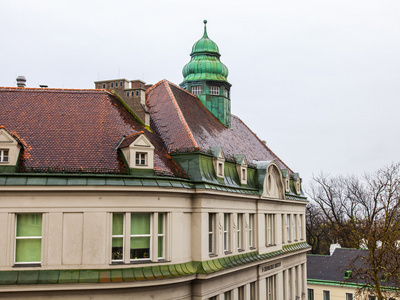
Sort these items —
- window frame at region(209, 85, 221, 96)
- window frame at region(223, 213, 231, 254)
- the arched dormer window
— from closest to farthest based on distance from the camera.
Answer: the arched dormer window < window frame at region(223, 213, 231, 254) < window frame at region(209, 85, 221, 96)

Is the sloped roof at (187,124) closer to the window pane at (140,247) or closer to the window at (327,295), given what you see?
the window pane at (140,247)

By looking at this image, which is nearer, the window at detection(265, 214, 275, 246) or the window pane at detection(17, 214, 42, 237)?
the window pane at detection(17, 214, 42, 237)

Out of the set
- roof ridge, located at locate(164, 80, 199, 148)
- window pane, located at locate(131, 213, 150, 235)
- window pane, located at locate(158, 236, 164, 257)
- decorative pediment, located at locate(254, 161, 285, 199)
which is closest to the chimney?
roof ridge, located at locate(164, 80, 199, 148)

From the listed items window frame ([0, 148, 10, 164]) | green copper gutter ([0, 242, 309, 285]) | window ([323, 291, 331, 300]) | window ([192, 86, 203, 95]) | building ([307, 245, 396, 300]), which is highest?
window ([192, 86, 203, 95])

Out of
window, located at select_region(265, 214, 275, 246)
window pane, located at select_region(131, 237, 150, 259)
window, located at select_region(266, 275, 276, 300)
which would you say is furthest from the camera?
window, located at select_region(266, 275, 276, 300)

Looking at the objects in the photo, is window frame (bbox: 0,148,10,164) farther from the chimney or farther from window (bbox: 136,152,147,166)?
the chimney

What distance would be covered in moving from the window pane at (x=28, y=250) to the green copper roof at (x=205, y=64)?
2191 centimetres

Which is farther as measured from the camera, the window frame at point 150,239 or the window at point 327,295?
the window at point 327,295

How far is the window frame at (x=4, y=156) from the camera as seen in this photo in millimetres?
20844

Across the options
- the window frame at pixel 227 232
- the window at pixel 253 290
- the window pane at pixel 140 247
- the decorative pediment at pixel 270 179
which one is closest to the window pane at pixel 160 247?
the window pane at pixel 140 247

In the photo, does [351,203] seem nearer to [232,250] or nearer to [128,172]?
[232,250]

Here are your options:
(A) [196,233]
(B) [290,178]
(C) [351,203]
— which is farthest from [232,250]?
(C) [351,203]

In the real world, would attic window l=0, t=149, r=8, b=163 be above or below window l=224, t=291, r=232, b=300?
above

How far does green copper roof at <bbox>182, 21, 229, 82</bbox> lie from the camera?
39.6 metres
